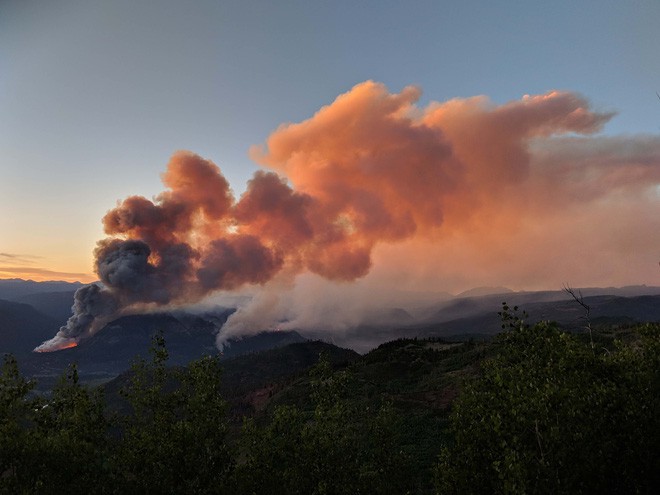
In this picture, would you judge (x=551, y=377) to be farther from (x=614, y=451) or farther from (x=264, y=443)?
(x=264, y=443)

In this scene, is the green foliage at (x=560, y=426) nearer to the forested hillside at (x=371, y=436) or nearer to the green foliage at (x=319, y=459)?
the forested hillside at (x=371, y=436)

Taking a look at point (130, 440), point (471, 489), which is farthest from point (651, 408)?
point (130, 440)

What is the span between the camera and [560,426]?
65.7 ft

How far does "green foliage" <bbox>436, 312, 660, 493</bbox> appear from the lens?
19266 millimetres

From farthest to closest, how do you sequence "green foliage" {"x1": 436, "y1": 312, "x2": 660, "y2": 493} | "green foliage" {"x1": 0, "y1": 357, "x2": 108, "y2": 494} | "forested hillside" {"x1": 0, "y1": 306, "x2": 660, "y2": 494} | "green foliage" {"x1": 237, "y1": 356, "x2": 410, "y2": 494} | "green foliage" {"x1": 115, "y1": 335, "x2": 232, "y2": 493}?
"green foliage" {"x1": 237, "y1": 356, "x2": 410, "y2": 494} < "green foliage" {"x1": 115, "y1": 335, "x2": 232, "y2": 493} < "green foliage" {"x1": 0, "y1": 357, "x2": 108, "y2": 494} < "forested hillside" {"x1": 0, "y1": 306, "x2": 660, "y2": 494} < "green foliage" {"x1": 436, "y1": 312, "x2": 660, "y2": 493}

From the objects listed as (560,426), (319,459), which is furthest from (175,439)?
(560,426)

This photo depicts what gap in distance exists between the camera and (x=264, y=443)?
26.9 metres

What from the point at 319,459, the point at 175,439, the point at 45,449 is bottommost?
the point at 319,459

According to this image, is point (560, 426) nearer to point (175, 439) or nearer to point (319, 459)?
point (319, 459)

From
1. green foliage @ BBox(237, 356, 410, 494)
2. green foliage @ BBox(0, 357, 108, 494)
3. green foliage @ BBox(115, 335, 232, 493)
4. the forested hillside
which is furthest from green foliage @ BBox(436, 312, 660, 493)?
green foliage @ BBox(0, 357, 108, 494)

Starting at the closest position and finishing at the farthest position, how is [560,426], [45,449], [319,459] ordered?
[560,426] < [45,449] < [319,459]

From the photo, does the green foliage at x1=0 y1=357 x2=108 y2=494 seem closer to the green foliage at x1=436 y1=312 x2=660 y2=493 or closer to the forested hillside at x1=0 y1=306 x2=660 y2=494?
the forested hillside at x1=0 y1=306 x2=660 y2=494

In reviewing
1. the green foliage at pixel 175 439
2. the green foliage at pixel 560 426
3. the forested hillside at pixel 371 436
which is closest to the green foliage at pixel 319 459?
the forested hillside at pixel 371 436

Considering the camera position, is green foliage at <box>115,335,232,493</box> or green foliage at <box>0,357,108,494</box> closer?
green foliage at <box>0,357,108,494</box>
